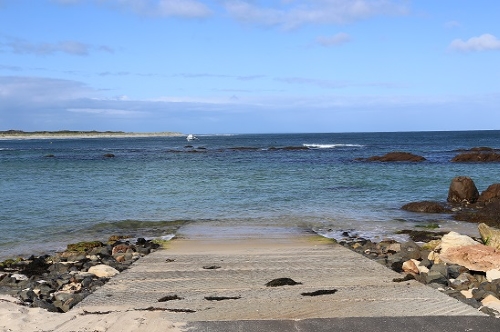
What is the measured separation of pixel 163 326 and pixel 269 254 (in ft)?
14.6

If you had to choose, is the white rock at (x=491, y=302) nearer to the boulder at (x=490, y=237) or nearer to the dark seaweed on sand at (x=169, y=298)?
the dark seaweed on sand at (x=169, y=298)

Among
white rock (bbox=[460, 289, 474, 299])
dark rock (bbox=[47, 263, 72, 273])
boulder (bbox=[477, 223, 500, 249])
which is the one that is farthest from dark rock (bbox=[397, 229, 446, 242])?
dark rock (bbox=[47, 263, 72, 273])

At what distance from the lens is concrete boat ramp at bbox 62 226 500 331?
546cm

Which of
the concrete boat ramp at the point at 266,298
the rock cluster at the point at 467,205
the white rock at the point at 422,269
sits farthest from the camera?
the rock cluster at the point at 467,205

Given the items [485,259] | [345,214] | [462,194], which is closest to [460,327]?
[485,259]

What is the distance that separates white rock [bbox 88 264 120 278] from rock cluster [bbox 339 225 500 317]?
172 inches

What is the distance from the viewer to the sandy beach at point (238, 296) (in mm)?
5703

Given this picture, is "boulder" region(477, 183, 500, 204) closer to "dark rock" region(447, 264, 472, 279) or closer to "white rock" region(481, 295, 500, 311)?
"dark rock" region(447, 264, 472, 279)

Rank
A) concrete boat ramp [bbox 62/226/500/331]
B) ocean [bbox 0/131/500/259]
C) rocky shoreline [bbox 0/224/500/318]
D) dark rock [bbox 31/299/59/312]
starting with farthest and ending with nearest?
ocean [bbox 0/131/500/259] → rocky shoreline [bbox 0/224/500/318] → dark rock [bbox 31/299/59/312] → concrete boat ramp [bbox 62/226/500/331]

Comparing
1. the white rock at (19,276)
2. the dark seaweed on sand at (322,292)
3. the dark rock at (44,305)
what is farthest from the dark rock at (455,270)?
the white rock at (19,276)

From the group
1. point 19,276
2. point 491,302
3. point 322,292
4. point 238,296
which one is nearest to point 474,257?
point 491,302

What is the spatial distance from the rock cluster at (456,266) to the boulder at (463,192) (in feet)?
29.0

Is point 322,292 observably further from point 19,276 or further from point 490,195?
point 490,195

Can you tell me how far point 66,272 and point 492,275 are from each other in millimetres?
6715
